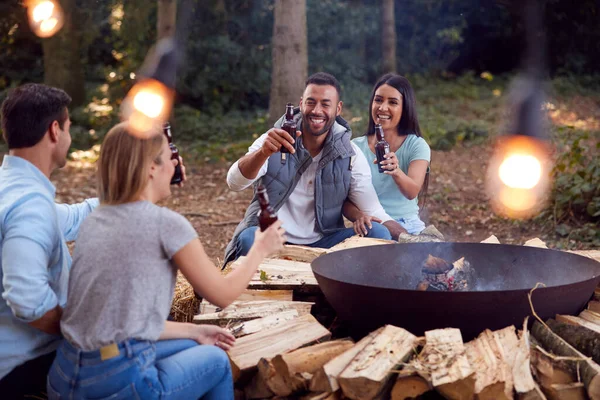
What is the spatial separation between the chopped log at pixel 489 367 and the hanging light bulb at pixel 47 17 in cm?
1198

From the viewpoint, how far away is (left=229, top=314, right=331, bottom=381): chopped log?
2945 mm

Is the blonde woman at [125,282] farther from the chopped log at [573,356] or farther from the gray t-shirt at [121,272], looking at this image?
the chopped log at [573,356]

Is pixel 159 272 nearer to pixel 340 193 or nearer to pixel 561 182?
pixel 340 193

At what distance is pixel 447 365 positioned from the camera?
8.77 feet

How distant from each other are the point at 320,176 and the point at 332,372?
1926mm

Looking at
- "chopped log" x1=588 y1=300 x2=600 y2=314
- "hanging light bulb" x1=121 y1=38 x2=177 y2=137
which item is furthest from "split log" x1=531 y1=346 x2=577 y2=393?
"hanging light bulb" x1=121 y1=38 x2=177 y2=137

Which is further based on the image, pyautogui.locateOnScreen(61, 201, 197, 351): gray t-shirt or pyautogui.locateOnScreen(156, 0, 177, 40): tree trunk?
pyautogui.locateOnScreen(156, 0, 177, 40): tree trunk

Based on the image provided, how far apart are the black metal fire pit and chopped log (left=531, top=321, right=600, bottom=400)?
0.09 meters

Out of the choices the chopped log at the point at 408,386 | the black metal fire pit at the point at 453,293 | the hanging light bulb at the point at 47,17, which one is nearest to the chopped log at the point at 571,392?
the black metal fire pit at the point at 453,293

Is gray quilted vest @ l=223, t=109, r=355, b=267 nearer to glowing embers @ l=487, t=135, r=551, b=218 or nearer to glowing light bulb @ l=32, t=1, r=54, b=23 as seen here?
glowing embers @ l=487, t=135, r=551, b=218

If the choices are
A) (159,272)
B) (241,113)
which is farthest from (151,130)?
(241,113)

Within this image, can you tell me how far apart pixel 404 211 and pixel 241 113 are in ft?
31.5

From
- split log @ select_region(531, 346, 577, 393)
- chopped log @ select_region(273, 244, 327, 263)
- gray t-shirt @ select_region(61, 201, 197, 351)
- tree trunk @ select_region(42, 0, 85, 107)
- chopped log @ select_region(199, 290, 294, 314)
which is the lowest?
split log @ select_region(531, 346, 577, 393)

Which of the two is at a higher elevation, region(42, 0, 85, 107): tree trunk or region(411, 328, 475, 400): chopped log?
region(42, 0, 85, 107): tree trunk
